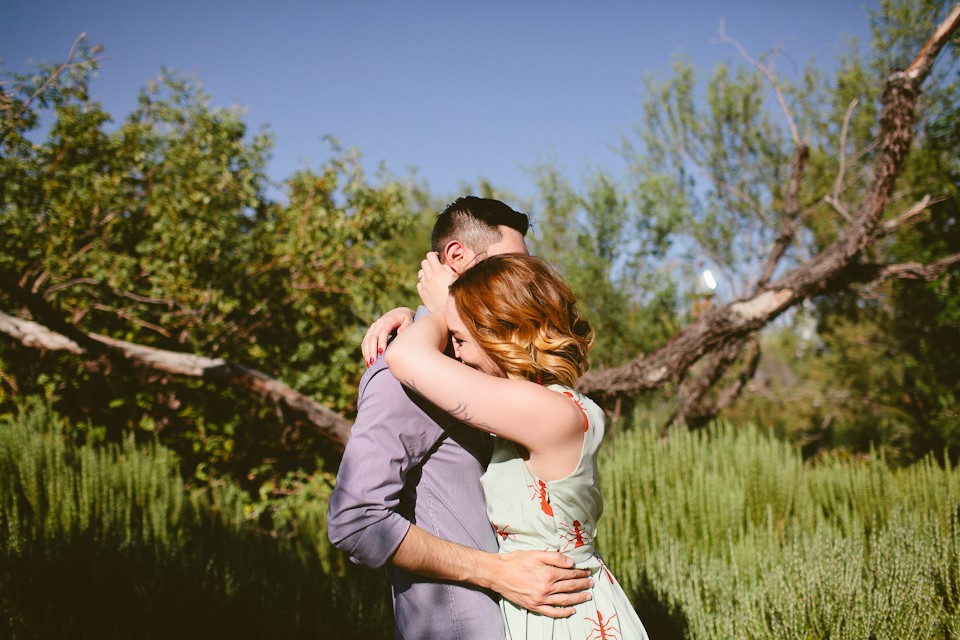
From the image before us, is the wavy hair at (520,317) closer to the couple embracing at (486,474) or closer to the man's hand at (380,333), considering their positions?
the couple embracing at (486,474)

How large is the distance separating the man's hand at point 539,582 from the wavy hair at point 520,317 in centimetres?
47

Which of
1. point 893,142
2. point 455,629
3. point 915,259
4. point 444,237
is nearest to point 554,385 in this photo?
point 455,629

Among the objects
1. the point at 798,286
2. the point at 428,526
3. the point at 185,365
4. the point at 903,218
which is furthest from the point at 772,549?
the point at 903,218

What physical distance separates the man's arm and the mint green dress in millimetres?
44

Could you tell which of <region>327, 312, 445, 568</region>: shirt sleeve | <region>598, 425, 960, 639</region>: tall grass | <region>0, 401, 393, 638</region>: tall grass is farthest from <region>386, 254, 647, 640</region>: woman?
<region>0, 401, 393, 638</region>: tall grass

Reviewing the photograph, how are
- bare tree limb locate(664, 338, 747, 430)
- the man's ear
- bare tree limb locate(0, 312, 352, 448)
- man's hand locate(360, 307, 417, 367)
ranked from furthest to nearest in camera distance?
bare tree limb locate(664, 338, 747, 430) → bare tree limb locate(0, 312, 352, 448) → the man's ear → man's hand locate(360, 307, 417, 367)

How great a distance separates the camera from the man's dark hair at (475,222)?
183 cm

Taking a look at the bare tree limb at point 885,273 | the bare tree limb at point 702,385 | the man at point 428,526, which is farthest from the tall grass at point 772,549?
the bare tree limb at point 885,273

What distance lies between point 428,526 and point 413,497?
10cm

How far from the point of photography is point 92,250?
4613mm

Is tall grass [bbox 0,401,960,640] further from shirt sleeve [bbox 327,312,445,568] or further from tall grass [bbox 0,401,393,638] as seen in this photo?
shirt sleeve [bbox 327,312,445,568]

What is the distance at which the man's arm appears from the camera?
1.20m

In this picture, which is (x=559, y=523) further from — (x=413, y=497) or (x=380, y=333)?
(x=380, y=333)

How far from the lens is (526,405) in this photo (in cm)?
116
